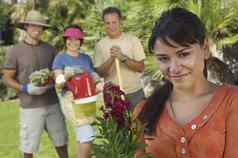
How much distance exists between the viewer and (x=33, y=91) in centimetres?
561

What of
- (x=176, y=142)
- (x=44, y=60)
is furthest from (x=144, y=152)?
Answer: (x=44, y=60)

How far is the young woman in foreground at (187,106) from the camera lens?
1.78 m

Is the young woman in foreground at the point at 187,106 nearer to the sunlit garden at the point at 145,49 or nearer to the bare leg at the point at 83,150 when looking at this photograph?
the sunlit garden at the point at 145,49

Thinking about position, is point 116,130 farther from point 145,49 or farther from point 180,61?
point 145,49

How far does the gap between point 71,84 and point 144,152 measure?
12.0ft

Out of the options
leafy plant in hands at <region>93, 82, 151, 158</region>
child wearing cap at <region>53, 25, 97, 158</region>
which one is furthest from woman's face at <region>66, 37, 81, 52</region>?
leafy plant in hands at <region>93, 82, 151, 158</region>

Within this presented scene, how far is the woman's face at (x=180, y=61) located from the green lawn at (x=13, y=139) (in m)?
5.64

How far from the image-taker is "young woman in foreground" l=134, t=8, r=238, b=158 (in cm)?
178

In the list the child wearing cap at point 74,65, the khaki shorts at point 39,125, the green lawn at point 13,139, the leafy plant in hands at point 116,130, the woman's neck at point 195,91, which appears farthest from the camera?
the green lawn at point 13,139

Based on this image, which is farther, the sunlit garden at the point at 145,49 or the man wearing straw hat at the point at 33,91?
the man wearing straw hat at the point at 33,91

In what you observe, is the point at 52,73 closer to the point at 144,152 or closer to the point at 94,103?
the point at 94,103

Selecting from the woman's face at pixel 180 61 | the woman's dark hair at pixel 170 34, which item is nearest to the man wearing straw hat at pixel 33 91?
the woman's dark hair at pixel 170 34

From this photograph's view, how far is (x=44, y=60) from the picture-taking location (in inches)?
227

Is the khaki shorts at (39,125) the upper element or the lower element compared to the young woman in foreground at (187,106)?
lower
